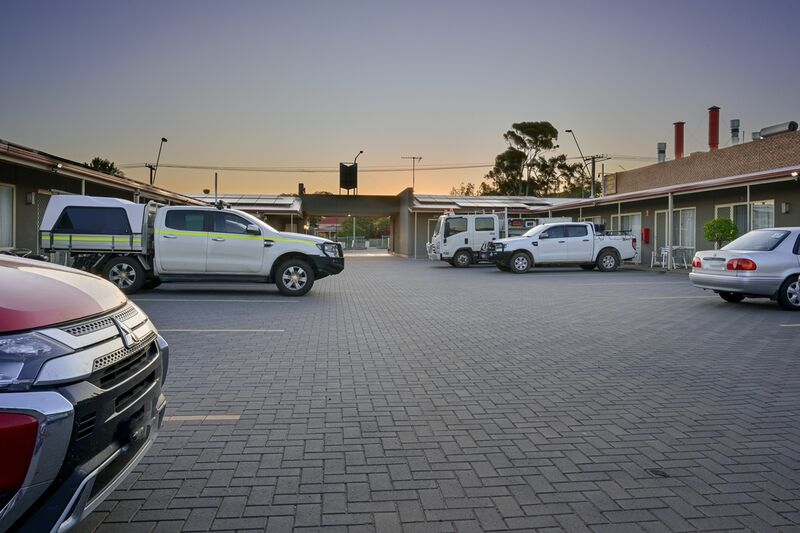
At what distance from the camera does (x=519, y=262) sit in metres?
22.9

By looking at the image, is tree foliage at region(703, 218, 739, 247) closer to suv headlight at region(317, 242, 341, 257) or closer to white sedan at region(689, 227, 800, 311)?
white sedan at region(689, 227, 800, 311)

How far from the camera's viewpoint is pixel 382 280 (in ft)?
65.3

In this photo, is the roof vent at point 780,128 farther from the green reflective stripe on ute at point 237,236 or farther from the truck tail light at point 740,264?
the green reflective stripe on ute at point 237,236

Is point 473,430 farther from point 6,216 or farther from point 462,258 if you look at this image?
point 462,258

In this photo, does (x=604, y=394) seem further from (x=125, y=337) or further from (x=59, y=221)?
(x=59, y=221)

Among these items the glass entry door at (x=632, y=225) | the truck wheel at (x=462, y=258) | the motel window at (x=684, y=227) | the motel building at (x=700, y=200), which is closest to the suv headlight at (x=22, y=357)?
the motel building at (x=700, y=200)

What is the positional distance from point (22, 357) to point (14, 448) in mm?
316

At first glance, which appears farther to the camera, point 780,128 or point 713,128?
point 713,128

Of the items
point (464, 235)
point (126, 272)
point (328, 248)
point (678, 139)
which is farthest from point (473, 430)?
point (678, 139)

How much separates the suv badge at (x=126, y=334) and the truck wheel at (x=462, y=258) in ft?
81.6

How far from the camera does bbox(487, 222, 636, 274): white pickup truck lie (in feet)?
75.1

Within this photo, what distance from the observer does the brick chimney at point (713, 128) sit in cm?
3724

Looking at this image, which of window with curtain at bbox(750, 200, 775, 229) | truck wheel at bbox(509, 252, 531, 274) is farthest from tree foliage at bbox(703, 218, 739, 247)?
truck wheel at bbox(509, 252, 531, 274)

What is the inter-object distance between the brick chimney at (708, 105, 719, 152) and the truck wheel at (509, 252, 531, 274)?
2125 cm
